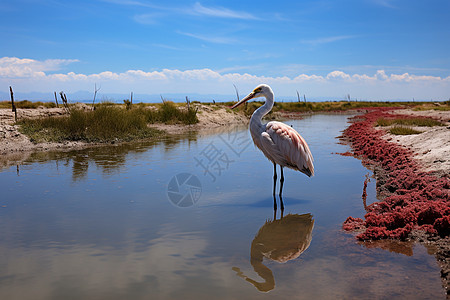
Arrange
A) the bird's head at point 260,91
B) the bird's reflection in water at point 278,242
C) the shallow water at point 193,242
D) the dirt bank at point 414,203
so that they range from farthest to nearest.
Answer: the bird's head at point 260,91 < the dirt bank at point 414,203 < the bird's reflection in water at point 278,242 < the shallow water at point 193,242

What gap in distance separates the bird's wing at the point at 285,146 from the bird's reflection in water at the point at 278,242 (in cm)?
120

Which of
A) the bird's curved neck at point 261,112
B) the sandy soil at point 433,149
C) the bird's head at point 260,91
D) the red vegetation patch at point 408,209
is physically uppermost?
the bird's head at point 260,91

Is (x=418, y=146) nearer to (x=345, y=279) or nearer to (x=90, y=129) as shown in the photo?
(x=345, y=279)

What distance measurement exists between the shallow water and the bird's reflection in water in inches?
0.6

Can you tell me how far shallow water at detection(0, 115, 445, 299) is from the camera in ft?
11.9

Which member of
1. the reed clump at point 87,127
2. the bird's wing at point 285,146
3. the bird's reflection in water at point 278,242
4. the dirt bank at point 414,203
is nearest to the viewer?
the bird's reflection in water at point 278,242

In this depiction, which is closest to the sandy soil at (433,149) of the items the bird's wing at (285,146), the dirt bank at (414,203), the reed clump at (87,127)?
the dirt bank at (414,203)

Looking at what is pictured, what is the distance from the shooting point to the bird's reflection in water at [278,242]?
155 inches

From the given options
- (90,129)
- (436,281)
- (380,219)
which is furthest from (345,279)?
(90,129)

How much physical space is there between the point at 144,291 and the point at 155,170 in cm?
628

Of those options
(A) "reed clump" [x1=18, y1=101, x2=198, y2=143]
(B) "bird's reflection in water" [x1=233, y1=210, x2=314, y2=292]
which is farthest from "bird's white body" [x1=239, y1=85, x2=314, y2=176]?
(A) "reed clump" [x1=18, y1=101, x2=198, y2=143]

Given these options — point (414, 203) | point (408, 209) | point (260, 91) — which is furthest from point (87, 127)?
point (408, 209)

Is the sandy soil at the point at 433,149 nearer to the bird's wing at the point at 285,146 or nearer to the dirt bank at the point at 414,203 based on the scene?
the dirt bank at the point at 414,203

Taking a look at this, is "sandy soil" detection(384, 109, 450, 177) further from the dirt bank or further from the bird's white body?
the bird's white body
